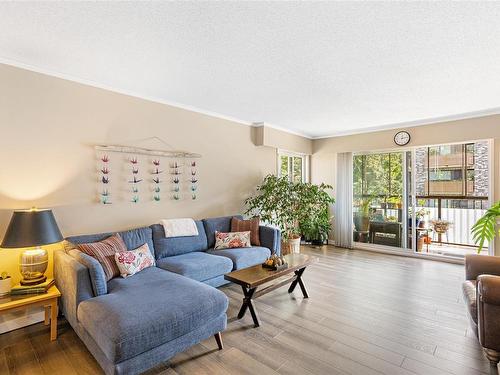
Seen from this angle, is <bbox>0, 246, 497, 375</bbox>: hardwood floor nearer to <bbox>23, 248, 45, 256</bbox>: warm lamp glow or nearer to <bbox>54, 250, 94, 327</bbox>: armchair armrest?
<bbox>54, 250, 94, 327</bbox>: armchair armrest

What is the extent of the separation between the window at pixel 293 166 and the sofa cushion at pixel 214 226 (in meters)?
1.90

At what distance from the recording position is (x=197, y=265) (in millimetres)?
2908

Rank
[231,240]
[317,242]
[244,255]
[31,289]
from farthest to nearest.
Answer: [317,242] < [231,240] < [244,255] < [31,289]

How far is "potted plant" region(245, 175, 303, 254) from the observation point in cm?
462

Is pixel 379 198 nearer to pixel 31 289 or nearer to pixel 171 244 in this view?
pixel 171 244

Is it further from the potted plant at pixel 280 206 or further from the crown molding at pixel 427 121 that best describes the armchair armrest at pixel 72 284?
the crown molding at pixel 427 121

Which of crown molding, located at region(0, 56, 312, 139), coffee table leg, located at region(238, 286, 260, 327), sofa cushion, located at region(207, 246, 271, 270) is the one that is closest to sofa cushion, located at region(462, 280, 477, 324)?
coffee table leg, located at region(238, 286, 260, 327)

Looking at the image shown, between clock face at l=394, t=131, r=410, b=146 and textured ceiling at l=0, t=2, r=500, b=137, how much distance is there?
1191 millimetres

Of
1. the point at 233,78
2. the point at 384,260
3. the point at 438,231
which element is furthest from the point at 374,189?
the point at 233,78

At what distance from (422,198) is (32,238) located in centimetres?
702

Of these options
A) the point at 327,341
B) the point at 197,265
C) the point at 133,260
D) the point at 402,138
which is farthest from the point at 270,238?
the point at 402,138

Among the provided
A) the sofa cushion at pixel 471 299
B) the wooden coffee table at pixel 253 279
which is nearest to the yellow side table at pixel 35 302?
the wooden coffee table at pixel 253 279

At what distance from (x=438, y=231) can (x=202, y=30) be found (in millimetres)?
6285

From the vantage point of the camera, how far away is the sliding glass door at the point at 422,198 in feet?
16.5
